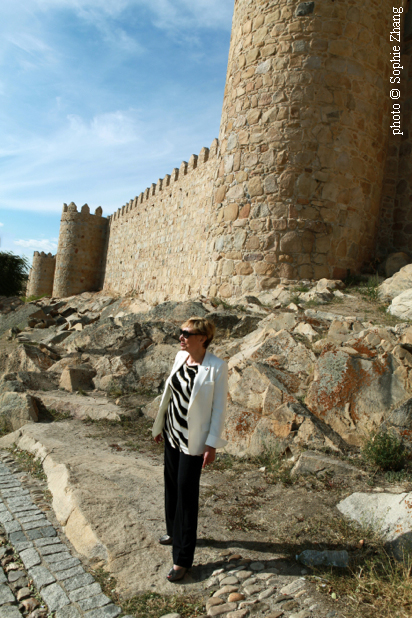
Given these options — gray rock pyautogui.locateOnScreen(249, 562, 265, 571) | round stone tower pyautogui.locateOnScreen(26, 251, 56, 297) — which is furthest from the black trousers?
round stone tower pyautogui.locateOnScreen(26, 251, 56, 297)

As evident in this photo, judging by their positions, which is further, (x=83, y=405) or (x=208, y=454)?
(x=83, y=405)

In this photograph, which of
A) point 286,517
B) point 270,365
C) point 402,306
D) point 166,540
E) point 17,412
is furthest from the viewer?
point 402,306

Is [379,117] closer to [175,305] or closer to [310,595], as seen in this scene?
[175,305]

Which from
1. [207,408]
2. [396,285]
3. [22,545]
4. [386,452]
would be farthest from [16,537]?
[396,285]

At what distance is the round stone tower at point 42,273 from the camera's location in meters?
31.5

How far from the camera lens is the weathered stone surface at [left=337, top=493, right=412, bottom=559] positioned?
2500 mm

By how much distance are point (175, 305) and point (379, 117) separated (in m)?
4.59

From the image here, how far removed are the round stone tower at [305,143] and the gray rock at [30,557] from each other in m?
5.45

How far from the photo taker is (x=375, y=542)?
8.56 ft

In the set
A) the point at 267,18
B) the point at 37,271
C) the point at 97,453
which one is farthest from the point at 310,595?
the point at 37,271

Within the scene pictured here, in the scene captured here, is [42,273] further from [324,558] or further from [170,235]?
[324,558]

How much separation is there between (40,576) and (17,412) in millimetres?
2947

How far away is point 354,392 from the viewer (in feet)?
12.8

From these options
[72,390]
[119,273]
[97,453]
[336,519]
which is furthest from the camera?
[119,273]
